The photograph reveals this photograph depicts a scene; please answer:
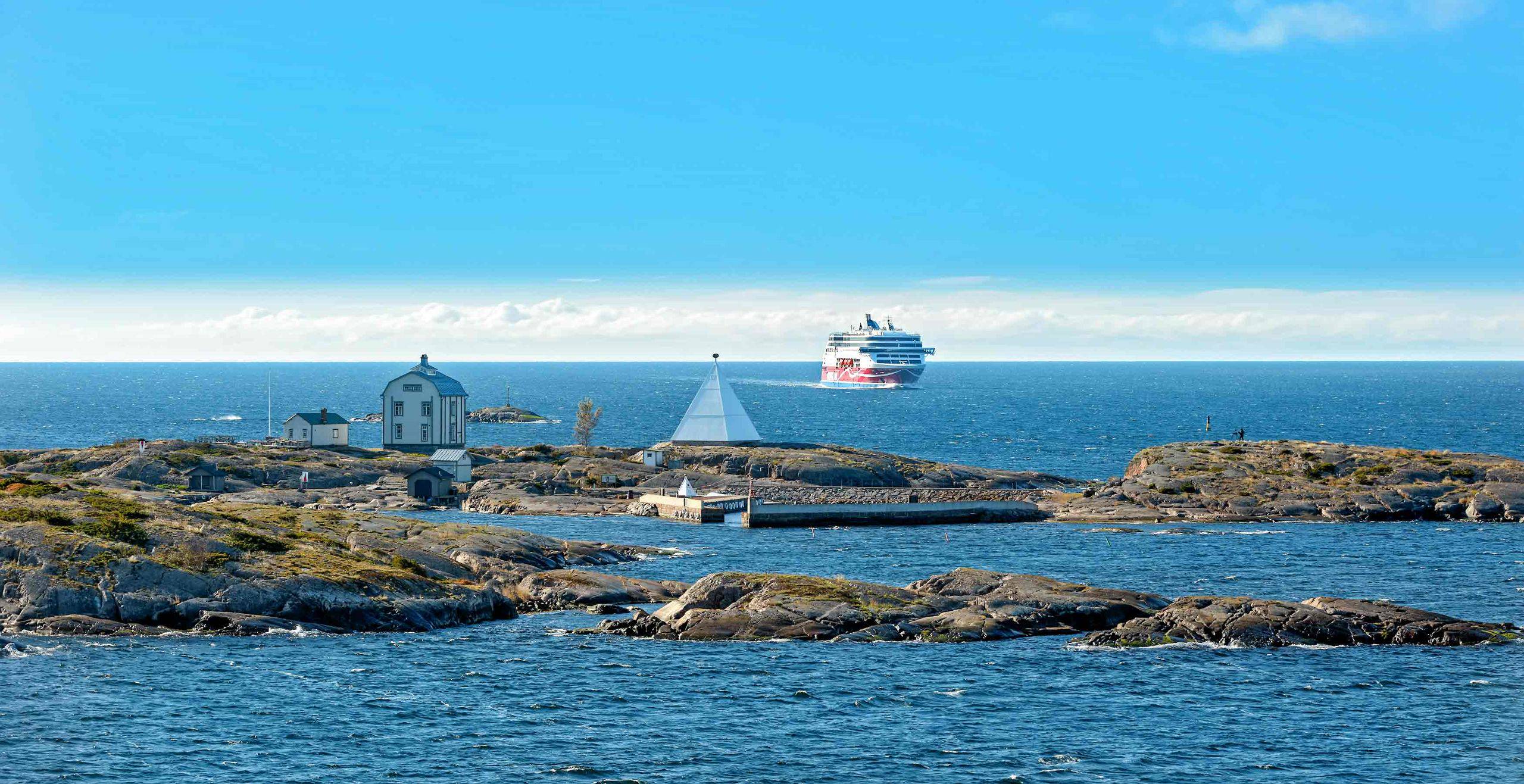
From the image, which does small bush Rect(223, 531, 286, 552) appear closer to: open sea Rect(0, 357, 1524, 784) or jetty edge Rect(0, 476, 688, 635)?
jetty edge Rect(0, 476, 688, 635)

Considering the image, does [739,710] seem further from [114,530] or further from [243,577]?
[114,530]

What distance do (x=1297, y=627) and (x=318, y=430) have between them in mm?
85535

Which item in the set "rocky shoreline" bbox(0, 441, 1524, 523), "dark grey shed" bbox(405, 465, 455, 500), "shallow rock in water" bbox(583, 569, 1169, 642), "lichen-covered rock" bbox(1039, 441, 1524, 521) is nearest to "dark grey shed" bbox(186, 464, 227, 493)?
"rocky shoreline" bbox(0, 441, 1524, 523)

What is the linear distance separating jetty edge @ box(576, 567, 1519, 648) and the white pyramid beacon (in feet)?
192

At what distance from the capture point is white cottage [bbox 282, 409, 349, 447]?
118438 millimetres

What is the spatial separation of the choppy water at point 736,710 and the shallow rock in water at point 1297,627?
1.23 metres

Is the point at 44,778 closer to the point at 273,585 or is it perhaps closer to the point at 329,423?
the point at 273,585

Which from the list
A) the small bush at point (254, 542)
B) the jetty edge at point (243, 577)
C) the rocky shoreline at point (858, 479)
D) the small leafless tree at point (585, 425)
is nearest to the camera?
the jetty edge at point (243, 577)

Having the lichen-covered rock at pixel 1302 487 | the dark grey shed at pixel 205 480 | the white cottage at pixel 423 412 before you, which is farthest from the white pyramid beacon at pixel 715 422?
the dark grey shed at pixel 205 480

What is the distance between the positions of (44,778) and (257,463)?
232 ft

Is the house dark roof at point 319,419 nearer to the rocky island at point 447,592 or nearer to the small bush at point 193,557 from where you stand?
the rocky island at point 447,592

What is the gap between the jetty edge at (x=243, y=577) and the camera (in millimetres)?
53844

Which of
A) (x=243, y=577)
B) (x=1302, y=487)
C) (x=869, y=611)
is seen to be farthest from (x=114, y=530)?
(x=1302, y=487)

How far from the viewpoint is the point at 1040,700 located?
45.5 metres
